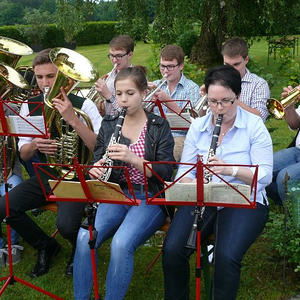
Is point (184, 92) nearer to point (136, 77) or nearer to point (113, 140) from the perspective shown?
point (136, 77)

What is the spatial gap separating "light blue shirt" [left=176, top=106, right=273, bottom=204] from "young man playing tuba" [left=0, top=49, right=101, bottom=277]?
73 cm

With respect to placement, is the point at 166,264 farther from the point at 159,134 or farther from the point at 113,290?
the point at 159,134

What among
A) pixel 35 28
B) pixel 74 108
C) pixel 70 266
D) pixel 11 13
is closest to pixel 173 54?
pixel 74 108

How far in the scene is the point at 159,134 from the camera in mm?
3115

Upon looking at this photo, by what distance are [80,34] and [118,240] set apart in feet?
85.9

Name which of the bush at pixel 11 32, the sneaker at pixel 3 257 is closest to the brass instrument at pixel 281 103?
the sneaker at pixel 3 257

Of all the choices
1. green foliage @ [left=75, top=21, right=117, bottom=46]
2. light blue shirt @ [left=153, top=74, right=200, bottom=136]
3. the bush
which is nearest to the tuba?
light blue shirt @ [left=153, top=74, right=200, bottom=136]

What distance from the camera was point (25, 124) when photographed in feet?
9.97

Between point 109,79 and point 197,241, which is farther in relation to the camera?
point 109,79

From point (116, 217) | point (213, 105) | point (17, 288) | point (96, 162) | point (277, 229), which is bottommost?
point (17, 288)

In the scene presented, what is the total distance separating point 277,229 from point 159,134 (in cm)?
110

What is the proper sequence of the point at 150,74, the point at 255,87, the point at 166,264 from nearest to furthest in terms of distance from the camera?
the point at 166,264 < the point at 255,87 < the point at 150,74

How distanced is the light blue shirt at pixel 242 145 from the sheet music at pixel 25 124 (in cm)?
89

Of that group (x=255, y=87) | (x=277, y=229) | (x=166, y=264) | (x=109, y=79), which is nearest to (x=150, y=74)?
(x=109, y=79)
